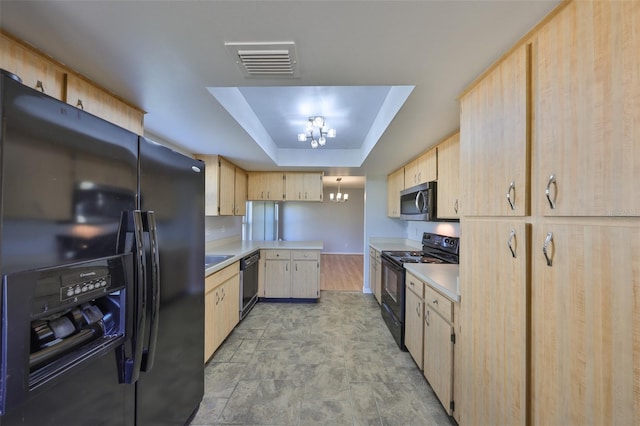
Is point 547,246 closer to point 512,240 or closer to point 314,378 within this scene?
point 512,240

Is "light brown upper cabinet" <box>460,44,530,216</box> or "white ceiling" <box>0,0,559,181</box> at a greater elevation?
"white ceiling" <box>0,0,559,181</box>

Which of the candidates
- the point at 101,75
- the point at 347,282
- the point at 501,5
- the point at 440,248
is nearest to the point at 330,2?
the point at 501,5

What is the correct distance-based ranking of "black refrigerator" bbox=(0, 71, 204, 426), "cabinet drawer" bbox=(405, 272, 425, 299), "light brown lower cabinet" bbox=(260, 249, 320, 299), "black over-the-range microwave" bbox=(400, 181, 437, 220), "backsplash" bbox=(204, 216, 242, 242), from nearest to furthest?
Answer: 1. "black refrigerator" bbox=(0, 71, 204, 426)
2. "cabinet drawer" bbox=(405, 272, 425, 299)
3. "black over-the-range microwave" bbox=(400, 181, 437, 220)
4. "backsplash" bbox=(204, 216, 242, 242)
5. "light brown lower cabinet" bbox=(260, 249, 320, 299)

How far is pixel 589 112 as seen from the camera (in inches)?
30.4

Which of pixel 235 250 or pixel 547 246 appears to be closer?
pixel 547 246

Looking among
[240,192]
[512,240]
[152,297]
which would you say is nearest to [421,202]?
[512,240]

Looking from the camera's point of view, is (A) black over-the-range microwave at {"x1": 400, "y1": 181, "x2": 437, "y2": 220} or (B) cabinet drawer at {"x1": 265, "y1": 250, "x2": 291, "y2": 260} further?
(B) cabinet drawer at {"x1": 265, "y1": 250, "x2": 291, "y2": 260}

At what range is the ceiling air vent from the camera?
1102mm

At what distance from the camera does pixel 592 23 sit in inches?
30.1

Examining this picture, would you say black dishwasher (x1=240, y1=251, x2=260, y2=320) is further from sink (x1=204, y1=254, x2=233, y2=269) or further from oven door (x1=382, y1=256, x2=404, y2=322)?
oven door (x1=382, y1=256, x2=404, y2=322)

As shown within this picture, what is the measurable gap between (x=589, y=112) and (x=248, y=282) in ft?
11.4

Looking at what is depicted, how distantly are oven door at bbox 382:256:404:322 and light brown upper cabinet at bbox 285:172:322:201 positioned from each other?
1.82 m

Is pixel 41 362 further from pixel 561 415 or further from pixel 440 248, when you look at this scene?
pixel 440 248

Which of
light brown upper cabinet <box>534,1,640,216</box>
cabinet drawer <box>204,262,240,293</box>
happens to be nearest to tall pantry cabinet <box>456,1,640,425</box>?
light brown upper cabinet <box>534,1,640,216</box>
